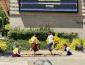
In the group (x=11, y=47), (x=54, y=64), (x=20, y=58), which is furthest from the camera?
(x=11, y=47)

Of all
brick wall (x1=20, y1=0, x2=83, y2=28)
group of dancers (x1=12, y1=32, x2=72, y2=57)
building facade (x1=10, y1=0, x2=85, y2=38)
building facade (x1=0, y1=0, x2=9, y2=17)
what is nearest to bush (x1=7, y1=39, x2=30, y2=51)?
group of dancers (x1=12, y1=32, x2=72, y2=57)

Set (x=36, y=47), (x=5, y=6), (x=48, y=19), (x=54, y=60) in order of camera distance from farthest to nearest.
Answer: (x=5, y=6) < (x=48, y=19) < (x=36, y=47) < (x=54, y=60)

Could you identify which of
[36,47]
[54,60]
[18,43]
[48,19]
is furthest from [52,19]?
[54,60]

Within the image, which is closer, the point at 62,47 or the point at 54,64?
the point at 54,64

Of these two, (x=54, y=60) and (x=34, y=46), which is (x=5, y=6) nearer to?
(x=34, y=46)

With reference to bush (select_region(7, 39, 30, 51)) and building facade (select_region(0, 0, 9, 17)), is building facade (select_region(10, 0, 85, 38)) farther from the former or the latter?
building facade (select_region(0, 0, 9, 17))

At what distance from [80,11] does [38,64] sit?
46.5ft

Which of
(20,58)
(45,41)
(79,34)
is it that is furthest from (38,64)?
(79,34)

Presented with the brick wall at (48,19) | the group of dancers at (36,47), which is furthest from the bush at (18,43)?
the brick wall at (48,19)

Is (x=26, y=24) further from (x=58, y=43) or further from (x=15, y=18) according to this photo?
(x=58, y=43)

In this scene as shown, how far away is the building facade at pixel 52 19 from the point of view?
33.5 metres

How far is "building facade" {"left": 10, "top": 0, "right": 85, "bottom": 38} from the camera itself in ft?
110

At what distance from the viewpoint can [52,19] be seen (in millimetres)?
33656

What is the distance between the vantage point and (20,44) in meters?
30.4
